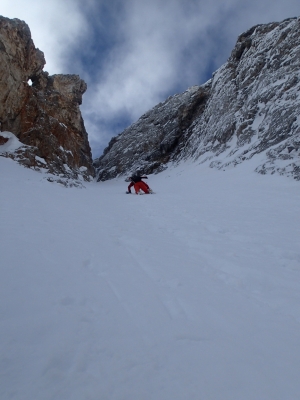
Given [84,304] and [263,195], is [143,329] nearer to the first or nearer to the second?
[84,304]

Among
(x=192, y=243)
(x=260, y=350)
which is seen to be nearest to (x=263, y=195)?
(x=192, y=243)

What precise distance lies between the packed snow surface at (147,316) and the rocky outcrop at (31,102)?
1782 cm

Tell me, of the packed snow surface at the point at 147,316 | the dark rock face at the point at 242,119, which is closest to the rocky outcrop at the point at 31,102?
the dark rock face at the point at 242,119

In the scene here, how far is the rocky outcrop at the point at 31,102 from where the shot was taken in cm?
2017

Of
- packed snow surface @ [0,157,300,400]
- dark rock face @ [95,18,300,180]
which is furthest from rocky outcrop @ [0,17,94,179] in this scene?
packed snow surface @ [0,157,300,400]

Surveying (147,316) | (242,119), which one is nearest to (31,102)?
(242,119)

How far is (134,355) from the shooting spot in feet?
5.39

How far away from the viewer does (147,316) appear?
2061 mm

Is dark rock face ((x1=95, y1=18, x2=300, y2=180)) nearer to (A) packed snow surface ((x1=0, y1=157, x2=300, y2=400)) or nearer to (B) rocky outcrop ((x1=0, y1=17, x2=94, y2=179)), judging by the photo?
(A) packed snow surface ((x1=0, y1=157, x2=300, y2=400))

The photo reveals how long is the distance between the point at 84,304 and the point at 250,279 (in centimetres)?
192

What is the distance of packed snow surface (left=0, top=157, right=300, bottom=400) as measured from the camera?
1441 millimetres

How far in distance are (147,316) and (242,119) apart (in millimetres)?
22295

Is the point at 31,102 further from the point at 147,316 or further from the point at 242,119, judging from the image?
the point at 147,316

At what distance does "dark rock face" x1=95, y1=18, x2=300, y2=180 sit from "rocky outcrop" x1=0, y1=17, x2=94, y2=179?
13196 mm
